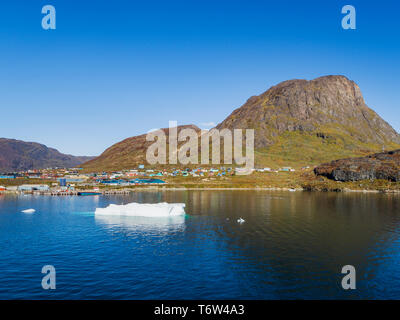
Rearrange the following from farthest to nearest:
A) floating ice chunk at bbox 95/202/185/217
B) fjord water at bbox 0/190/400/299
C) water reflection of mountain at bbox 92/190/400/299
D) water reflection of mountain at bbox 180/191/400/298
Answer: floating ice chunk at bbox 95/202/185/217, water reflection of mountain at bbox 180/191/400/298, water reflection of mountain at bbox 92/190/400/299, fjord water at bbox 0/190/400/299

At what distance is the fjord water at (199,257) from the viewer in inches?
1467

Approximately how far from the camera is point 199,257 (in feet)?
165

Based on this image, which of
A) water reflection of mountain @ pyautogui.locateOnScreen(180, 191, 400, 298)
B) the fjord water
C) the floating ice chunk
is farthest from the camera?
the floating ice chunk

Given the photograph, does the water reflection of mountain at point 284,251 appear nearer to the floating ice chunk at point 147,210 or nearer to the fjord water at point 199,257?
the fjord water at point 199,257

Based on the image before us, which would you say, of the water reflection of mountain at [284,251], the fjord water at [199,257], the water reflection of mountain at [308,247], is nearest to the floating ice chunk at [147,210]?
the fjord water at [199,257]

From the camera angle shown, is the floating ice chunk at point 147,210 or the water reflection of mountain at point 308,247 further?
the floating ice chunk at point 147,210

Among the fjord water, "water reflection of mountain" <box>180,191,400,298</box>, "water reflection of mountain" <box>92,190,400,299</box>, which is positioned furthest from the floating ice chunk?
"water reflection of mountain" <box>180,191,400,298</box>

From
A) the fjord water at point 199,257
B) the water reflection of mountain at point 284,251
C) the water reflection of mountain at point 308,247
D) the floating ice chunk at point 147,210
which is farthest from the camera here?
the floating ice chunk at point 147,210

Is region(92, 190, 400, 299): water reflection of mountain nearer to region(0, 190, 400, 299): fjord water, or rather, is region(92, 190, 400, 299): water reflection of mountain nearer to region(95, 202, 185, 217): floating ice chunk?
region(0, 190, 400, 299): fjord water

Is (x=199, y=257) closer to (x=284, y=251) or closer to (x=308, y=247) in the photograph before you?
(x=284, y=251)

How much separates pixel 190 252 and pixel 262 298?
20166 mm

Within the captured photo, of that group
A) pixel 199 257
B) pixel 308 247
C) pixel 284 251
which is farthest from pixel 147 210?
pixel 308 247

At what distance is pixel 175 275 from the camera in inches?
1654

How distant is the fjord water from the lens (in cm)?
3725
